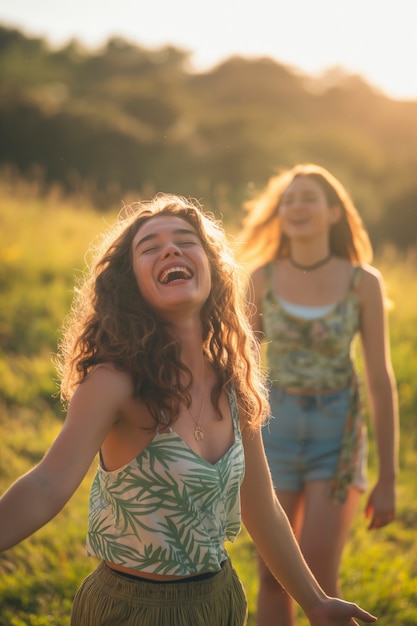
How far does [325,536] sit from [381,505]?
13.9 inches

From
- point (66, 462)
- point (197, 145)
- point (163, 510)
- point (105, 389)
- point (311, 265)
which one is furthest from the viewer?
point (197, 145)

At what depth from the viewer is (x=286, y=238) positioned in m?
4.39

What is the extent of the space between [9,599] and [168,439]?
243 centimetres

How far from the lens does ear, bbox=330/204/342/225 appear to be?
4.31m

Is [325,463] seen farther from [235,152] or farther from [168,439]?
[235,152]

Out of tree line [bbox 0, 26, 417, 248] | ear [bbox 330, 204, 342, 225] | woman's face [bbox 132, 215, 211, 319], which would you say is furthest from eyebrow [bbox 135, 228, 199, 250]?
tree line [bbox 0, 26, 417, 248]

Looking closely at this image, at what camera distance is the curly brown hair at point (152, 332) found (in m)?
2.13

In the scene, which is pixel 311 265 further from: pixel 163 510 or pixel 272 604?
pixel 163 510

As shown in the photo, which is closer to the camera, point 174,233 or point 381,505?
point 174,233

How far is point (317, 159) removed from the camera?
2331cm

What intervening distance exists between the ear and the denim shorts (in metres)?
0.94

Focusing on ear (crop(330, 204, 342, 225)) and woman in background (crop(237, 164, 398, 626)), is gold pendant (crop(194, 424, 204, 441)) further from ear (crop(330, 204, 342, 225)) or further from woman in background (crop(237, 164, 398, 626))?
ear (crop(330, 204, 342, 225))

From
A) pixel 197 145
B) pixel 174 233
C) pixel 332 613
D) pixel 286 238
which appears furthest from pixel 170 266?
pixel 197 145

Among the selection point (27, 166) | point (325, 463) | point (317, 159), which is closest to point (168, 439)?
point (325, 463)
